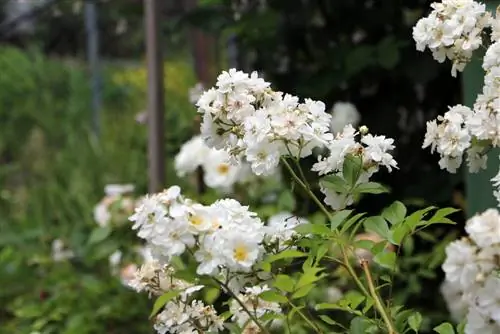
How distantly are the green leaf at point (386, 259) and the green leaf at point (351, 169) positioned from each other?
89mm

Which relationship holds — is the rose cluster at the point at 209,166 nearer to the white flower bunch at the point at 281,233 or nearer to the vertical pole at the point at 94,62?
the white flower bunch at the point at 281,233

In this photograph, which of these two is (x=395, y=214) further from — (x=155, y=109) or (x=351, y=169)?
(x=155, y=109)

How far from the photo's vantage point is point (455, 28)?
3.50ft

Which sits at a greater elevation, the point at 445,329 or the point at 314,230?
the point at 314,230

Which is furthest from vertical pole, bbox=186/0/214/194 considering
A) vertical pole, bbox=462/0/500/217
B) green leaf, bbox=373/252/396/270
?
green leaf, bbox=373/252/396/270

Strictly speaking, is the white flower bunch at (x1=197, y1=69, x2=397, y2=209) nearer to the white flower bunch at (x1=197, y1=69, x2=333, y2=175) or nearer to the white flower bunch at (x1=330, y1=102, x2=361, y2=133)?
the white flower bunch at (x1=197, y1=69, x2=333, y2=175)

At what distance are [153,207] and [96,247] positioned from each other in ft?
5.00

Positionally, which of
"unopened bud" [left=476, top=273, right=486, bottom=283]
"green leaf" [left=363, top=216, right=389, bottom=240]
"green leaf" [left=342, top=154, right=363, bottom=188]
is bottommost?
"green leaf" [left=363, top=216, right=389, bottom=240]

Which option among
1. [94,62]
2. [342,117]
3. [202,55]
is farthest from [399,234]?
[94,62]

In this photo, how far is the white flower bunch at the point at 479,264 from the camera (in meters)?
0.77

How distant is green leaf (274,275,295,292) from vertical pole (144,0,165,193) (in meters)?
1.32

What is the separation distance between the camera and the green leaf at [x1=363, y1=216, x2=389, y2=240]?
1018 mm

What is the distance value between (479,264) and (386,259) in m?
0.25

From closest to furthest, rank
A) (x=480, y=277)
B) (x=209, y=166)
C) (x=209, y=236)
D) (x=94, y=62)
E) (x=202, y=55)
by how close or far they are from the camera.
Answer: (x=480, y=277) < (x=209, y=236) < (x=209, y=166) < (x=202, y=55) < (x=94, y=62)
